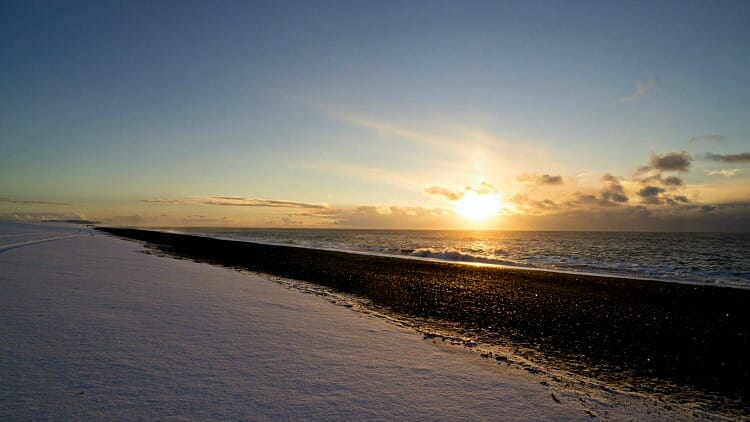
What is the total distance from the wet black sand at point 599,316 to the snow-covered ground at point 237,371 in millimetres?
2171

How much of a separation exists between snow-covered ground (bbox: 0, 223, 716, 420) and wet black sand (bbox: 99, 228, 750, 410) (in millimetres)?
2171

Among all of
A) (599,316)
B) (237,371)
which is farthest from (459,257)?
(237,371)

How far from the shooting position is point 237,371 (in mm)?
5039

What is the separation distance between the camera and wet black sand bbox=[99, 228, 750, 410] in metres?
7.44

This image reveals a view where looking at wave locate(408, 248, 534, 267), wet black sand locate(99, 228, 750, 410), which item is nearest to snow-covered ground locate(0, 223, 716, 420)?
wet black sand locate(99, 228, 750, 410)

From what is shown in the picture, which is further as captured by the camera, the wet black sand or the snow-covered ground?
the wet black sand

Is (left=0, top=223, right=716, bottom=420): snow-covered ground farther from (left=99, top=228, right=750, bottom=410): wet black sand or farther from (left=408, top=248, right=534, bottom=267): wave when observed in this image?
(left=408, top=248, right=534, bottom=267): wave

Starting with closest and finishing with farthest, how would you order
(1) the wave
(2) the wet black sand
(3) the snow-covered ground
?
1. (3) the snow-covered ground
2. (2) the wet black sand
3. (1) the wave

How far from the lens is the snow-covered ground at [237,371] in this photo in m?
4.05

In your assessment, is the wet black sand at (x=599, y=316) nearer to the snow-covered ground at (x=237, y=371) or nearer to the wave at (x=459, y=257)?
the snow-covered ground at (x=237, y=371)

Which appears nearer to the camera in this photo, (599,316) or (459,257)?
(599,316)

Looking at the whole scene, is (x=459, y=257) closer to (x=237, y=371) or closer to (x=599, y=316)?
(x=599, y=316)

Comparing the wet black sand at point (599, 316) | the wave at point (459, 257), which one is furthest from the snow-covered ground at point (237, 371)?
the wave at point (459, 257)

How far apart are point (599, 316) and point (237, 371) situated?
1131 centimetres
